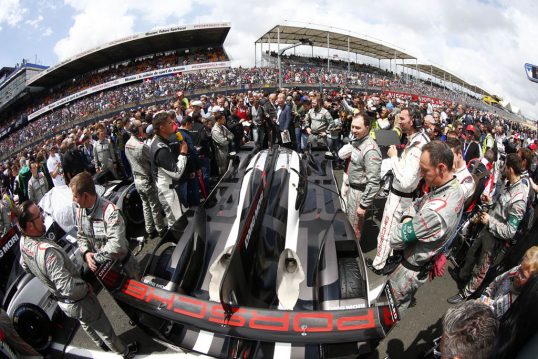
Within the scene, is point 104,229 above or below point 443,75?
below

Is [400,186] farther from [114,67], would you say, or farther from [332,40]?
[114,67]

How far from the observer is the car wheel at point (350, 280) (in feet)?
7.95

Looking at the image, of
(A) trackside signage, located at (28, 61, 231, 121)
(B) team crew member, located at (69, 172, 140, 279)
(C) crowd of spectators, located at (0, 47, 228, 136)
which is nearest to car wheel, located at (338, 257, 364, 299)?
(B) team crew member, located at (69, 172, 140, 279)

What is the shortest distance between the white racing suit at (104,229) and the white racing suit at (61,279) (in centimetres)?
28

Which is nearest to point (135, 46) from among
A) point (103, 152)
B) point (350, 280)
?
point (103, 152)

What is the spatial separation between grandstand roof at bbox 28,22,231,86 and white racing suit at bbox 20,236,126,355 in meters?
36.2

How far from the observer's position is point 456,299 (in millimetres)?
3238

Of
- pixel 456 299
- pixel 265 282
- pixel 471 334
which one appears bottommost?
pixel 471 334

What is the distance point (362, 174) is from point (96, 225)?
2.95 meters

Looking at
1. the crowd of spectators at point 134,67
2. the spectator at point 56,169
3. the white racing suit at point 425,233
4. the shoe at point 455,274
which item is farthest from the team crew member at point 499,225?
the crowd of spectators at point 134,67

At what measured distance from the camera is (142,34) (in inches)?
1312

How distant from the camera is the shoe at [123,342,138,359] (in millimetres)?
2683

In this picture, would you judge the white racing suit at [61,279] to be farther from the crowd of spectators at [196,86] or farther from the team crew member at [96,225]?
the crowd of spectators at [196,86]

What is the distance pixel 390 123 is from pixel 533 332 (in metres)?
6.41
